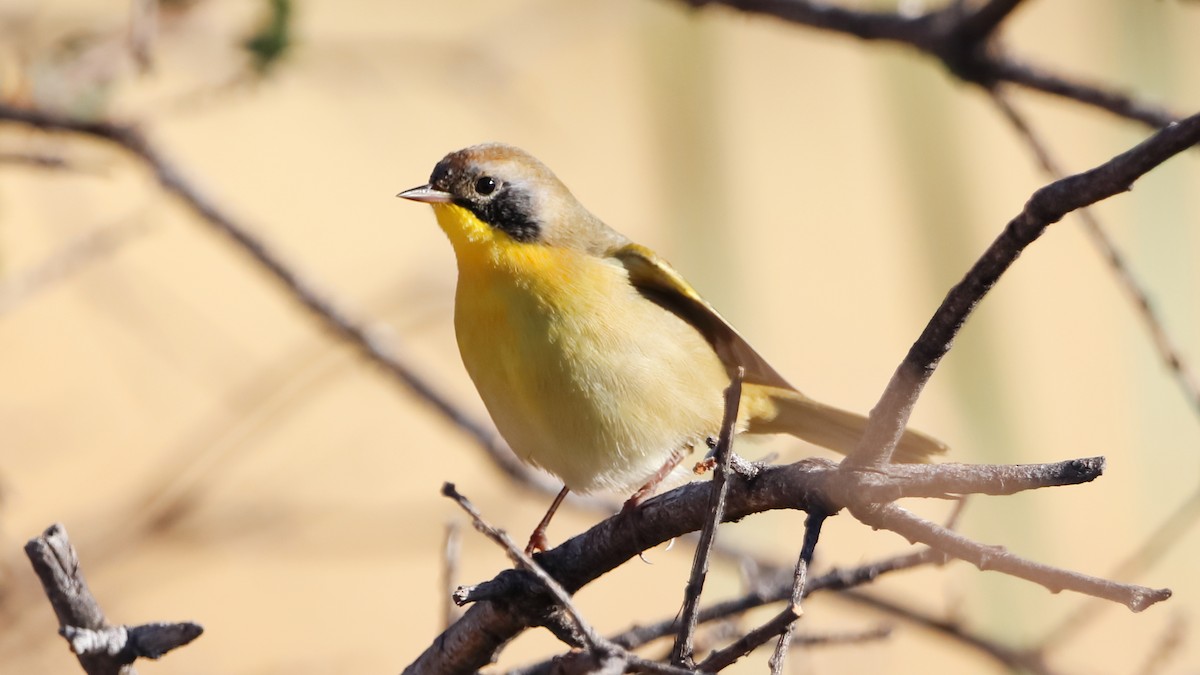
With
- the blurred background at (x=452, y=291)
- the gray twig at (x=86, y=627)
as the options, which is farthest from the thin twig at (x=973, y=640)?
the gray twig at (x=86, y=627)

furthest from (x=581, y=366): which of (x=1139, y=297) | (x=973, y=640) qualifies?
(x=973, y=640)

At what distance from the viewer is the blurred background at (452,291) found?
3.61m

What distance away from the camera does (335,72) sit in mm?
5969

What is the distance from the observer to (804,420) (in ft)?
10.8

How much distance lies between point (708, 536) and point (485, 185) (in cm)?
205

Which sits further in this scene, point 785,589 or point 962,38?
point 962,38

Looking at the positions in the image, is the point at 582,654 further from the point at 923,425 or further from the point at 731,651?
the point at 923,425

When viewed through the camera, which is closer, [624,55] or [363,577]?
[363,577]

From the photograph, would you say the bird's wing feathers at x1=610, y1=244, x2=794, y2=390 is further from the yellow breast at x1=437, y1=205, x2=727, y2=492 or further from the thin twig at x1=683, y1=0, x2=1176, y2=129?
the thin twig at x1=683, y1=0, x2=1176, y2=129

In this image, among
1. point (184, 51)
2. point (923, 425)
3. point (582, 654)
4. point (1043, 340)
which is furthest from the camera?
point (1043, 340)

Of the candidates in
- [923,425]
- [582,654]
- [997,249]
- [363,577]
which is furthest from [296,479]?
[997,249]

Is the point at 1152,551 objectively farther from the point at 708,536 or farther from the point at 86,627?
the point at 86,627

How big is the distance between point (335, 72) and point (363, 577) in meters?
2.43

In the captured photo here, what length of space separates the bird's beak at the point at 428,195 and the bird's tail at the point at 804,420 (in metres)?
0.97
